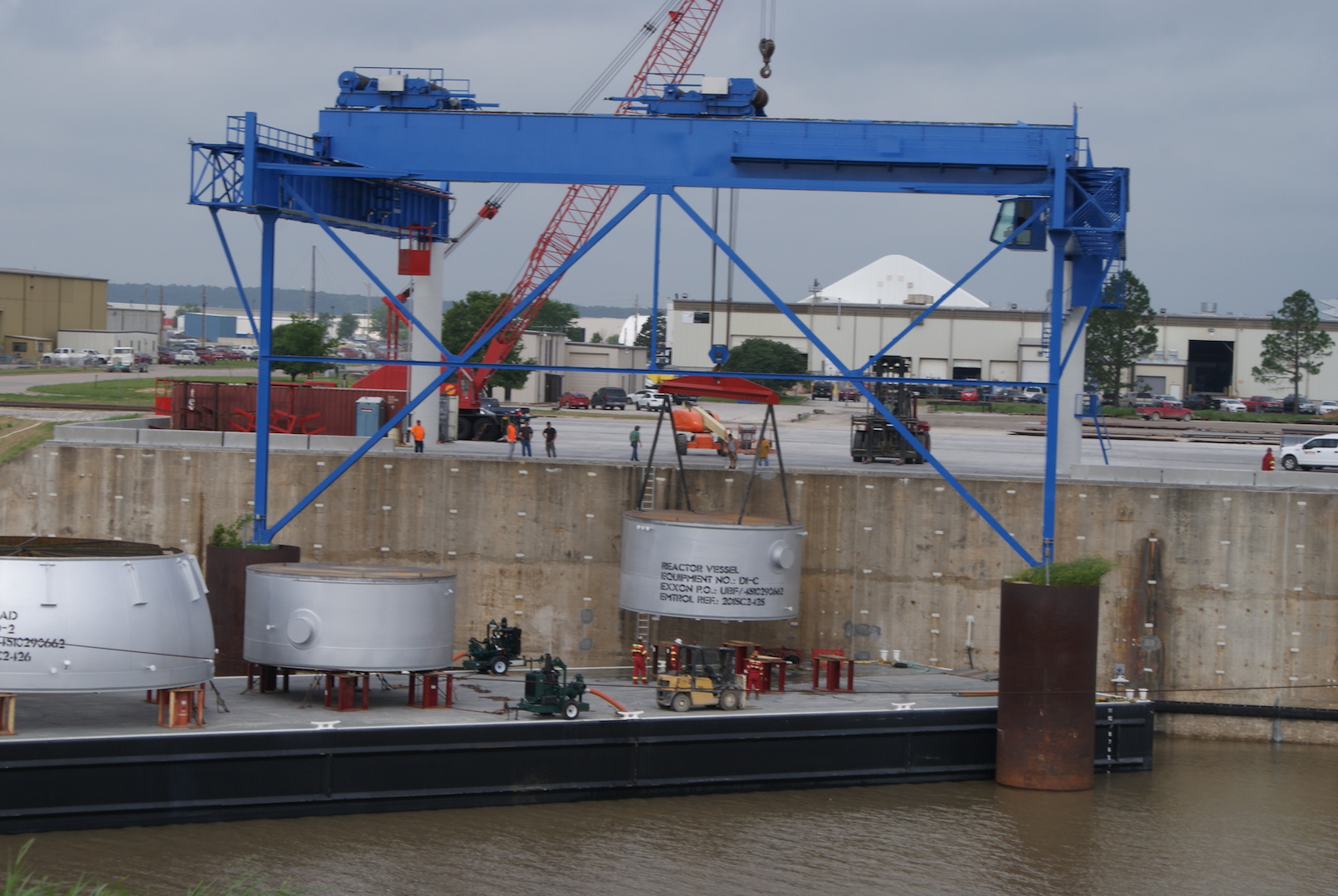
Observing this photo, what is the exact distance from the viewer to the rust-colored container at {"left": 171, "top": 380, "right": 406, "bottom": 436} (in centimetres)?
3938

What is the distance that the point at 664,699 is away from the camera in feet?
85.2

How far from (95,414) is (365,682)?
32.4m

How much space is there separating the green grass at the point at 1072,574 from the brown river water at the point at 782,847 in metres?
4.02

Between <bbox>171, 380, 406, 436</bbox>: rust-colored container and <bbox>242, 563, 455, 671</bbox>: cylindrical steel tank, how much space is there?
15649 millimetres

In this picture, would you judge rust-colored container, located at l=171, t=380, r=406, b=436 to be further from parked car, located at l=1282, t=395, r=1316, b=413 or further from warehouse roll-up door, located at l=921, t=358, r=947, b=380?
parked car, located at l=1282, t=395, r=1316, b=413

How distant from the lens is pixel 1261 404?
90.4 meters

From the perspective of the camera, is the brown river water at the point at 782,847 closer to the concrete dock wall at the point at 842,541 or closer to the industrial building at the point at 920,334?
the concrete dock wall at the point at 842,541

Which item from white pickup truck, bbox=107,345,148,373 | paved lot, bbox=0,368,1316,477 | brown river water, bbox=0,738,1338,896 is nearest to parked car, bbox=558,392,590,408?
paved lot, bbox=0,368,1316,477

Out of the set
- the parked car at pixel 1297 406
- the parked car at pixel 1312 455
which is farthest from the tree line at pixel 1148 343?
the parked car at pixel 1312 455

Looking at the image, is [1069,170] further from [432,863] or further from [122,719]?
Answer: [122,719]

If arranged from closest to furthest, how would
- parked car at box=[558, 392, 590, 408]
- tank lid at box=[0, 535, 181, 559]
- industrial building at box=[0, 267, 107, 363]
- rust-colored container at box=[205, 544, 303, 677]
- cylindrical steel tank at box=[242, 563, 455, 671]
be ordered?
1. tank lid at box=[0, 535, 181, 559]
2. cylindrical steel tank at box=[242, 563, 455, 671]
3. rust-colored container at box=[205, 544, 303, 677]
4. parked car at box=[558, 392, 590, 408]
5. industrial building at box=[0, 267, 107, 363]

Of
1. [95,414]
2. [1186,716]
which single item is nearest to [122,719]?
[1186,716]

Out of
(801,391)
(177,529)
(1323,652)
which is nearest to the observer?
(1323,652)

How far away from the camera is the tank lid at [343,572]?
79.0 ft
